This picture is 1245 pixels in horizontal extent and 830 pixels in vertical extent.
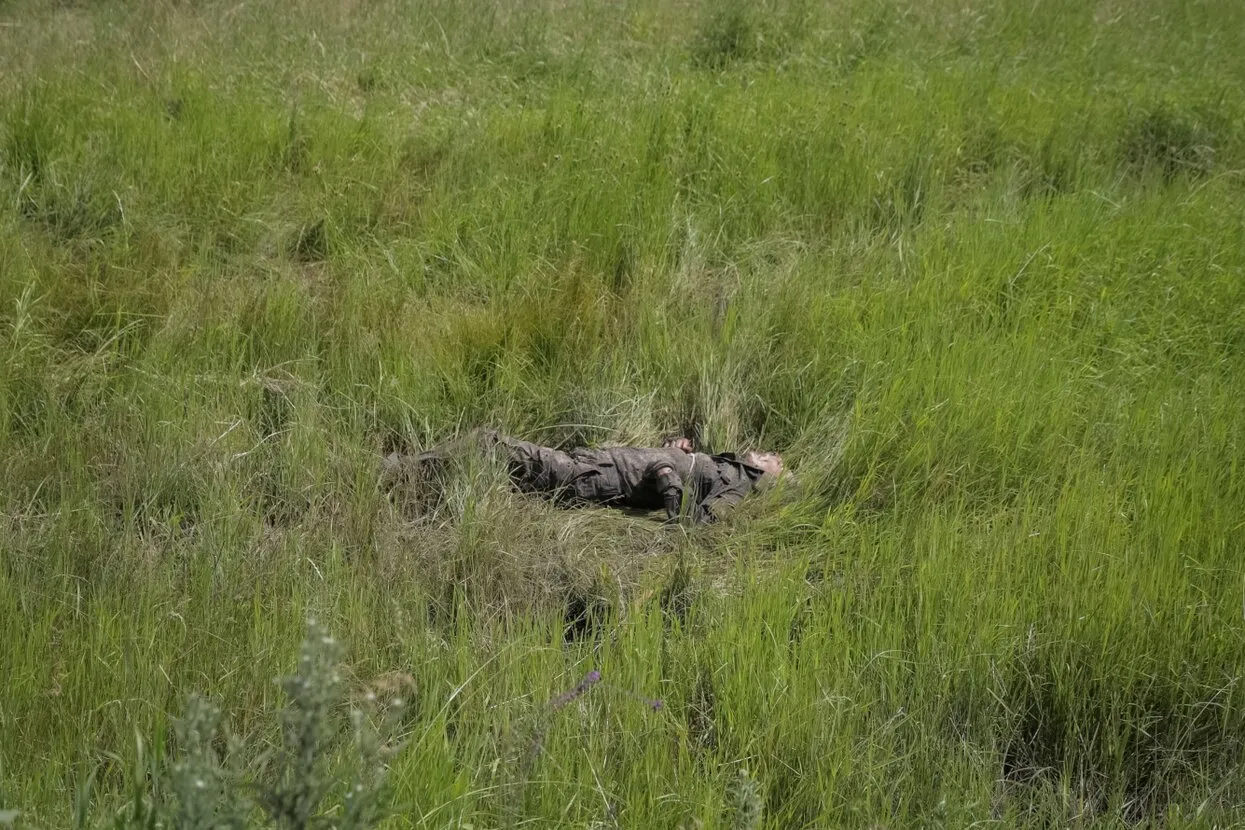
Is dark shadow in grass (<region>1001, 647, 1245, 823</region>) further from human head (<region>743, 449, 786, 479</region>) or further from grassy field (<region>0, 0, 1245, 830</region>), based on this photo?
human head (<region>743, 449, 786, 479</region>)

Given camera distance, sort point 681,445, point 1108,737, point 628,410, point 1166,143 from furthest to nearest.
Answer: point 1166,143 → point 628,410 → point 681,445 → point 1108,737

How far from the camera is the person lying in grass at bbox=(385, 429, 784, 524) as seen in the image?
11.5 ft

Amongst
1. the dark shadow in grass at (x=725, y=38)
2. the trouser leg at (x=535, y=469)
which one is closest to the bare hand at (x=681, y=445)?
the trouser leg at (x=535, y=469)

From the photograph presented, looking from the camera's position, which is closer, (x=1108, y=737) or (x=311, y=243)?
(x=1108, y=737)

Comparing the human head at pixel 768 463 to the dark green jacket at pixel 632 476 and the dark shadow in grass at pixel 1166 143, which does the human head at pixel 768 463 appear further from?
the dark shadow in grass at pixel 1166 143

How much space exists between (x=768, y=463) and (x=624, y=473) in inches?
18.4

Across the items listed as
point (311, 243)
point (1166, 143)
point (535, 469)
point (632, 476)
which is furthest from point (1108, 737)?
point (1166, 143)

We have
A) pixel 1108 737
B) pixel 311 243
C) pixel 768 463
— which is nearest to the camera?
pixel 1108 737

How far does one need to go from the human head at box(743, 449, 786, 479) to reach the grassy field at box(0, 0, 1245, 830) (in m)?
0.09

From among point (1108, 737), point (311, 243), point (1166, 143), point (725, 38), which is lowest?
point (1108, 737)

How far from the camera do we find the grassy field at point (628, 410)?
2434mm

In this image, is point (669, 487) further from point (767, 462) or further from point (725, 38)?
point (725, 38)

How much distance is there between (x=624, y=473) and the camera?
3629mm

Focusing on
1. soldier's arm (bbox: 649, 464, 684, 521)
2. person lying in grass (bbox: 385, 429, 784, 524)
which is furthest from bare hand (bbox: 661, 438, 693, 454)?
soldier's arm (bbox: 649, 464, 684, 521)
